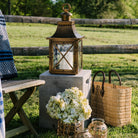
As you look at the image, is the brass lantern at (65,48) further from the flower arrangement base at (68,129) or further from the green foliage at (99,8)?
the green foliage at (99,8)

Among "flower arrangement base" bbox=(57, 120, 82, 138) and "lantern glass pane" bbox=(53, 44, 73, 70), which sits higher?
"lantern glass pane" bbox=(53, 44, 73, 70)

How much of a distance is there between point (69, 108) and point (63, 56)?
564 mm

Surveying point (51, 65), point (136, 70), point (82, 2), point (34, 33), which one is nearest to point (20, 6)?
point (82, 2)

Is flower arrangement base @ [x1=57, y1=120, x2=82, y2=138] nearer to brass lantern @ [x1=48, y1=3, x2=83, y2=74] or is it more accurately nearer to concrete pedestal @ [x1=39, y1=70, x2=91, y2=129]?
concrete pedestal @ [x1=39, y1=70, x2=91, y2=129]

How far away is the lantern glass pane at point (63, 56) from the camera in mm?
2525

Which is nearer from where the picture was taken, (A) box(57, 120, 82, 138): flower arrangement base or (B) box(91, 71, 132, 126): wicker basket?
(A) box(57, 120, 82, 138): flower arrangement base

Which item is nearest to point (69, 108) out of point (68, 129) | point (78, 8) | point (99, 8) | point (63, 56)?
point (68, 129)

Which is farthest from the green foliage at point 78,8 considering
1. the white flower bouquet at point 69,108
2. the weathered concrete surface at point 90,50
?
the white flower bouquet at point 69,108

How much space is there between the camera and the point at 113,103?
266cm

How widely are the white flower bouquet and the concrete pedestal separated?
0.24m

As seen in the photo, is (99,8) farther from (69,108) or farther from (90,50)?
(69,108)

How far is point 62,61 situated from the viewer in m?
2.56

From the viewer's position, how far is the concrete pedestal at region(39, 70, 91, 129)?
2.50 metres

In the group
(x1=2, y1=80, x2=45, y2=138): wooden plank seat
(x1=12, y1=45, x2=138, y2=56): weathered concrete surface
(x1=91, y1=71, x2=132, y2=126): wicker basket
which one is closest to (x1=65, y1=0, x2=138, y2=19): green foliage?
(x1=12, y1=45, x2=138, y2=56): weathered concrete surface
